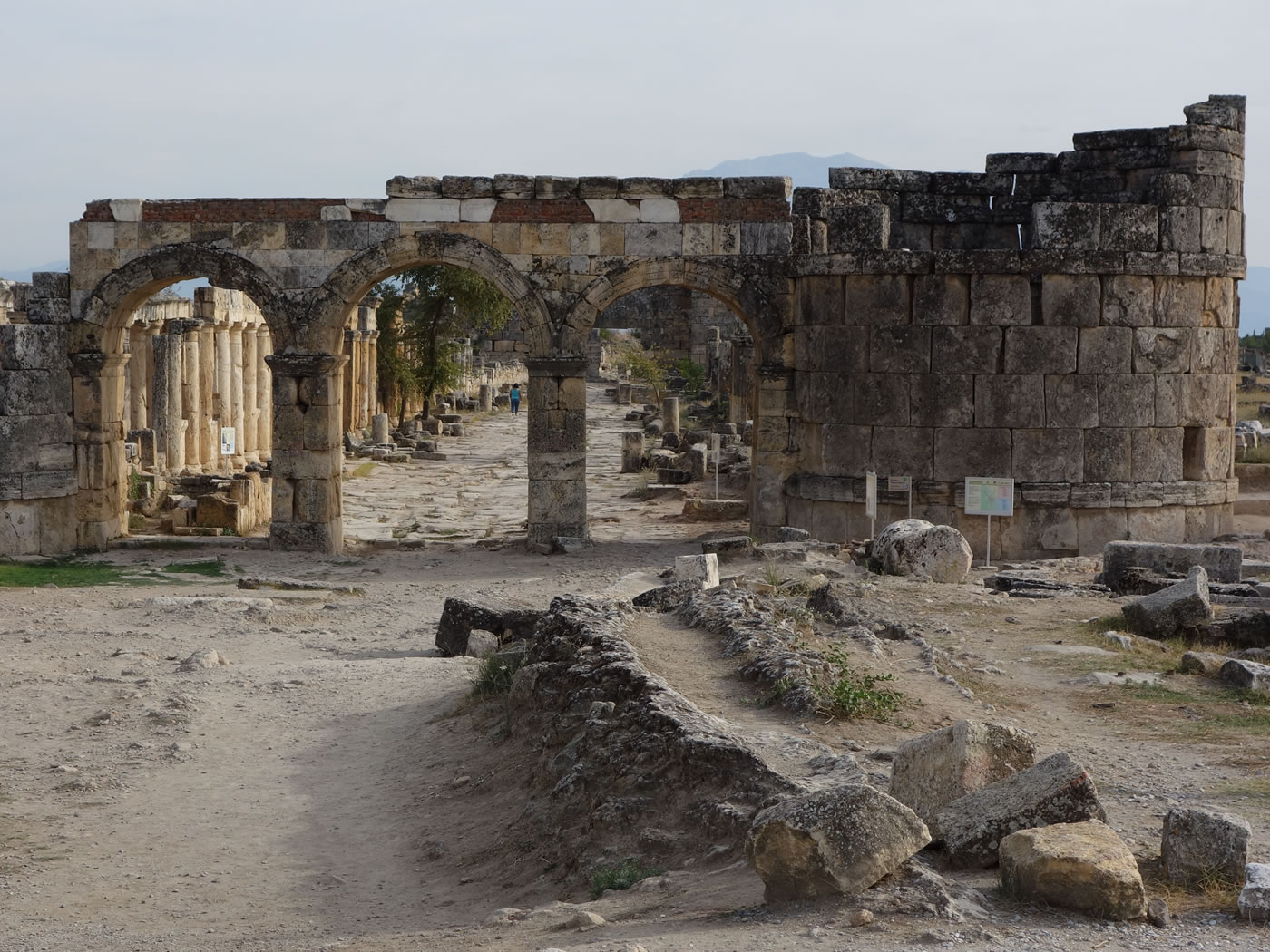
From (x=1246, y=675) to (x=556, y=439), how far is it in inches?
371

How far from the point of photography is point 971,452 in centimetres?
1581

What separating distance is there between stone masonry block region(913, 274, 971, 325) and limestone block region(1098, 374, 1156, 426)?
160cm

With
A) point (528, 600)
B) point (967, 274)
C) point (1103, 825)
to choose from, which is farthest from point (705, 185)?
point (1103, 825)

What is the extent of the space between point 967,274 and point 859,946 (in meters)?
11.8

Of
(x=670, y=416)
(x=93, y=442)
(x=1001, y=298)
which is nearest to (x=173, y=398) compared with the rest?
(x=93, y=442)

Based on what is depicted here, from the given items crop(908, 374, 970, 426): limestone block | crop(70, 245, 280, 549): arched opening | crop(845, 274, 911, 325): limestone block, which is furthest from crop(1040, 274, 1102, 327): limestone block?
crop(70, 245, 280, 549): arched opening

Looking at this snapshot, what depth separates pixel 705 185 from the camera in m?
16.9

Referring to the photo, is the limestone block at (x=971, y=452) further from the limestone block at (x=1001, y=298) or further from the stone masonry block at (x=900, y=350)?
the limestone block at (x=1001, y=298)

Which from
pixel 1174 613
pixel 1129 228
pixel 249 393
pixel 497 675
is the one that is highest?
pixel 1129 228

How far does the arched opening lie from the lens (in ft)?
56.7

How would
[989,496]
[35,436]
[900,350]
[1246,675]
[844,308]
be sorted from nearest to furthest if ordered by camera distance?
[1246,675]
[989,496]
[900,350]
[844,308]
[35,436]

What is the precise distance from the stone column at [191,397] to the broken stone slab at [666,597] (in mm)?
14686

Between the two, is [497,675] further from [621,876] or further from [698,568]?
[621,876]

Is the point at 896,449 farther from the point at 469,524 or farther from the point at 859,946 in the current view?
the point at 859,946
